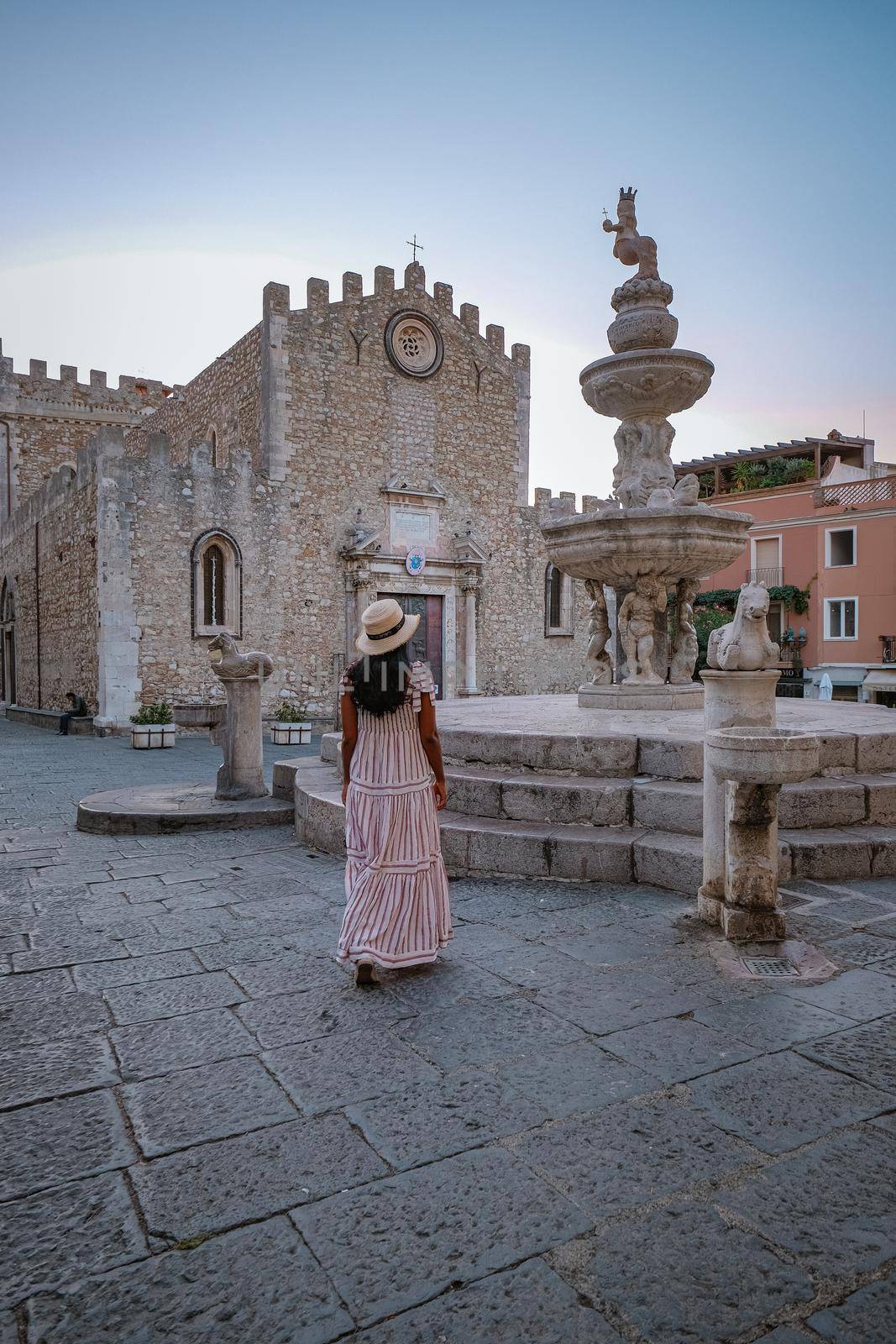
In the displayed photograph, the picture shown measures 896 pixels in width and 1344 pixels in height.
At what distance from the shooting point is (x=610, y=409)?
8.81 metres

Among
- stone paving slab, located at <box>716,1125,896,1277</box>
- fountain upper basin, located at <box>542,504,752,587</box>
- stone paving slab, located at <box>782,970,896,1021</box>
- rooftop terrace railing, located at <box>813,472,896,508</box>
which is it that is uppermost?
rooftop terrace railing, located at <box>813,472,896,508</box>

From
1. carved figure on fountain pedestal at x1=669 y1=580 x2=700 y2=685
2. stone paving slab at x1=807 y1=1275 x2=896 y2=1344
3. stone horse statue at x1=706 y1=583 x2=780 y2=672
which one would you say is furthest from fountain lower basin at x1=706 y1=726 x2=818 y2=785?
carved figure on fountain pedestal at x1=669 y1=580 x2=700 y2=685

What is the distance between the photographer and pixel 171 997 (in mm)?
3342

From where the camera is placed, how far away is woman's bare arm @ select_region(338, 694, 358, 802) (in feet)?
12.0

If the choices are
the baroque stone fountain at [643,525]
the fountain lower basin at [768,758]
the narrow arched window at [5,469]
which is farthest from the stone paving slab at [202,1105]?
the narrow arched window at [5,469]

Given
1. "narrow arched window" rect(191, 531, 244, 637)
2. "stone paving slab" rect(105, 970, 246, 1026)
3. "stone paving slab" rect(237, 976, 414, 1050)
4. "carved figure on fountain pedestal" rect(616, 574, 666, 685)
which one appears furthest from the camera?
"narrow arched window" rect(191, 531, 244, 637)

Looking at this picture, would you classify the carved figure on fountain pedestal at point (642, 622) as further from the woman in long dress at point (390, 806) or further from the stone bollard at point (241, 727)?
the woman in long dress at point (390, 806)

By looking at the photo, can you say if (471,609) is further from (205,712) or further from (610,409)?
(610,409)

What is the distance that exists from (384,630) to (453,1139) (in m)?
1.93

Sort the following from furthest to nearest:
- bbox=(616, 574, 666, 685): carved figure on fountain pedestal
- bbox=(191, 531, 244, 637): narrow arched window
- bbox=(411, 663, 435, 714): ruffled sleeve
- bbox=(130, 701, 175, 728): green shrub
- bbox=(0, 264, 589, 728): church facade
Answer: bbox=(191, 531, 244, 637): narrow arched window
bbox=(0, 264, 589, 728): church facade
bbox=(130, 701, 175, 728): green shrub
bbox=(616, 574, 666, 685): carved figure on fountain pedestal
bbox=(411, 663, 435, 714): ruffled sleeve

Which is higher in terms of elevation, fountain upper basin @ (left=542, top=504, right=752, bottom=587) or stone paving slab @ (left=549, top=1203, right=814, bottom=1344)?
fountain upper basin @ (left=542, top=504, right=752, bottom=587)

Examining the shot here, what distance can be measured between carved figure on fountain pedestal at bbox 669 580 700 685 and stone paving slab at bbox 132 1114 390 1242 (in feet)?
21.4

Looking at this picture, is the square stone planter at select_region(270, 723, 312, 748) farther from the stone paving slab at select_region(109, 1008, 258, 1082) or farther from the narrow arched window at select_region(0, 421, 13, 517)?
the narrow arched window at select_region(0, 421, 13, 517)

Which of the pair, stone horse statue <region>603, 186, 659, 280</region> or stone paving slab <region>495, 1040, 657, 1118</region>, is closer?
stone paving slab <region>495, 1040, 657, 1118</region>
